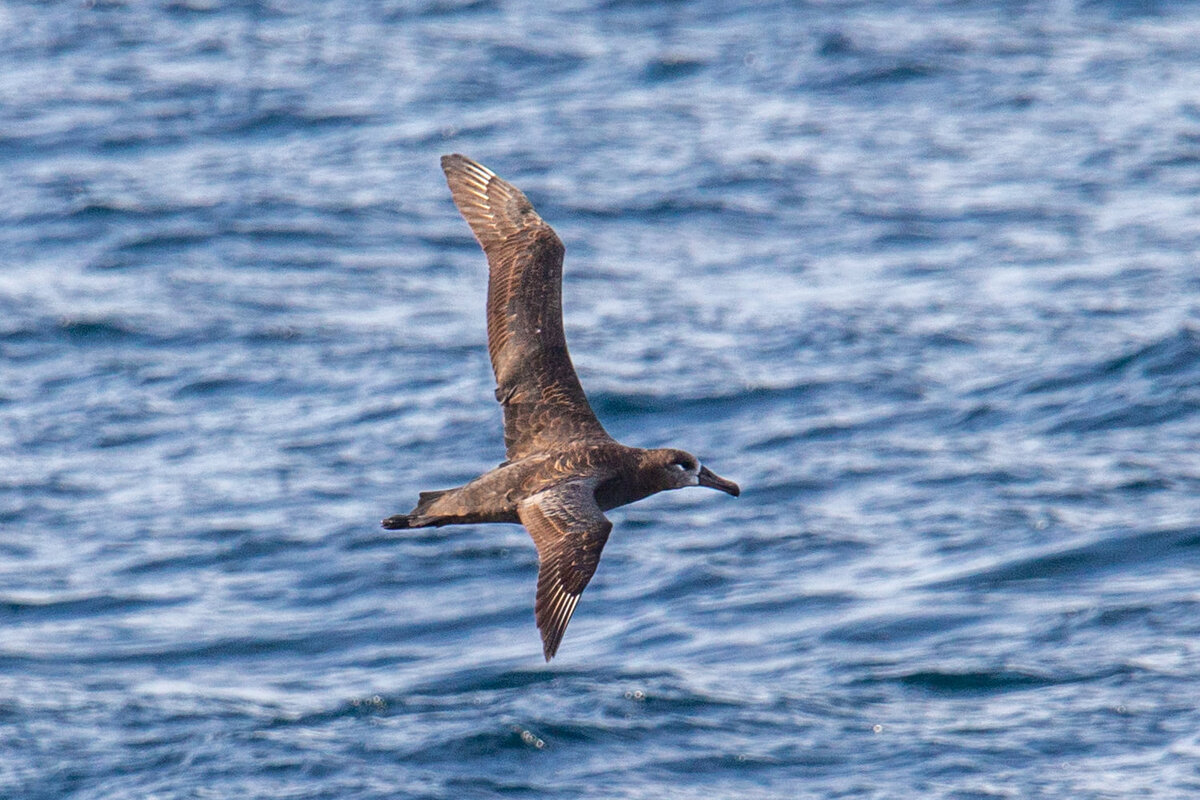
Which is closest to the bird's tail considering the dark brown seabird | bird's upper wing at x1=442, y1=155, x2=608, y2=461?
the dark brown seabird

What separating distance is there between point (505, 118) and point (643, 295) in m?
5.83

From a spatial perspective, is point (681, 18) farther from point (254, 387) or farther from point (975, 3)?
point (254, 387)

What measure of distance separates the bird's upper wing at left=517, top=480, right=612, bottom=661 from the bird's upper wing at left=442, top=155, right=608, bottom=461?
1.16m

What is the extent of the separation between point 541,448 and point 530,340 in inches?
32.5

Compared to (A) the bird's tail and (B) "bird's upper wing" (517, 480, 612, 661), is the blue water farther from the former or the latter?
(B) "bird's upper wing" (517, 480, 612, 661)

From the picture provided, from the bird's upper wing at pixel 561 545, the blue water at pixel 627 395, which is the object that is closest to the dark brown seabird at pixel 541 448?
the bird's upper wing at pixel 561 545

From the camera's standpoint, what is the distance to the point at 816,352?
2447 centimetres

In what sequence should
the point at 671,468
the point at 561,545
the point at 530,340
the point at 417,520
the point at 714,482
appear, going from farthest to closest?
1. the point at 530,340
2. the point at 714,482
3. the point at 671,468
4. the point at 417,520
5. the point at 561,545

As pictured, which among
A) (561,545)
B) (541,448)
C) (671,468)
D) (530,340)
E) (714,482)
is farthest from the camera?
(530,340)

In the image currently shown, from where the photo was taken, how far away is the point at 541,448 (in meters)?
13.2

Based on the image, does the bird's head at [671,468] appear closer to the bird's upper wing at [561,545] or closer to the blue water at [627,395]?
the bird's upper wing at [561,545]

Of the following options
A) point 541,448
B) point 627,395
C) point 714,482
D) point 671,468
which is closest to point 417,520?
point 541,448

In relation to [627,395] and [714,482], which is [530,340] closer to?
[714,482]

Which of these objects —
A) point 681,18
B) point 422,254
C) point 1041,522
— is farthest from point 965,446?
point 681,18
